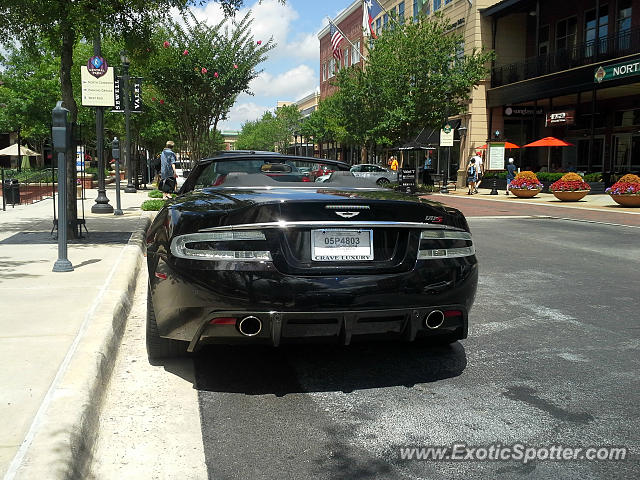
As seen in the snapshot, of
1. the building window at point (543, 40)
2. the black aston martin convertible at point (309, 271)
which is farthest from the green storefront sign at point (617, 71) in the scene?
the black aston martin convertible at point (309, 271)

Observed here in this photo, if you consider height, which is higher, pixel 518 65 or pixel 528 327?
pixel 518 65

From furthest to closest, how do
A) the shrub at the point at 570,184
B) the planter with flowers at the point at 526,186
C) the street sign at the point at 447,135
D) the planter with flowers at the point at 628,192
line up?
the street sign at the point at 447,135 < the planter with flowers at the point at 526,186 < the shrub at the point at 570,184 < the planter with flowers at the point at 628,192

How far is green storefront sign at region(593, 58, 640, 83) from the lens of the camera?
25.1 m

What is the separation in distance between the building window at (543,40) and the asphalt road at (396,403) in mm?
33952

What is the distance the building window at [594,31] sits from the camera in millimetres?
30078

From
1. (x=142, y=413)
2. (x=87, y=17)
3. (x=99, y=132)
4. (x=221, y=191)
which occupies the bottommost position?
(x=142, y=413)

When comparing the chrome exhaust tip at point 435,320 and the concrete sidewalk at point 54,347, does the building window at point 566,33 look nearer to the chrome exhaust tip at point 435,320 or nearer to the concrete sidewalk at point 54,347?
the concrete sidewalk at point 54,347

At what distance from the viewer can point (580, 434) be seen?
3281 mm

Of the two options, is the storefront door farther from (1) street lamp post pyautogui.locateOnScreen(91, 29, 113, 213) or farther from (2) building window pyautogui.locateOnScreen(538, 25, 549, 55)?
(1) street lamp post pyautogui.locateOnScreen(91, 29, 113, 213)

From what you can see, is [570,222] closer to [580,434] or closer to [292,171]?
[292,171]

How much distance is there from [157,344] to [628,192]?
19.0 meters

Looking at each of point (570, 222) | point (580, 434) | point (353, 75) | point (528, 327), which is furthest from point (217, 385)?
point (353, 75)

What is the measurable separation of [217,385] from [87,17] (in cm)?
730

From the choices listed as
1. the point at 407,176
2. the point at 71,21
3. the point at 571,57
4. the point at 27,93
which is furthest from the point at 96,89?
the point at 27,93
